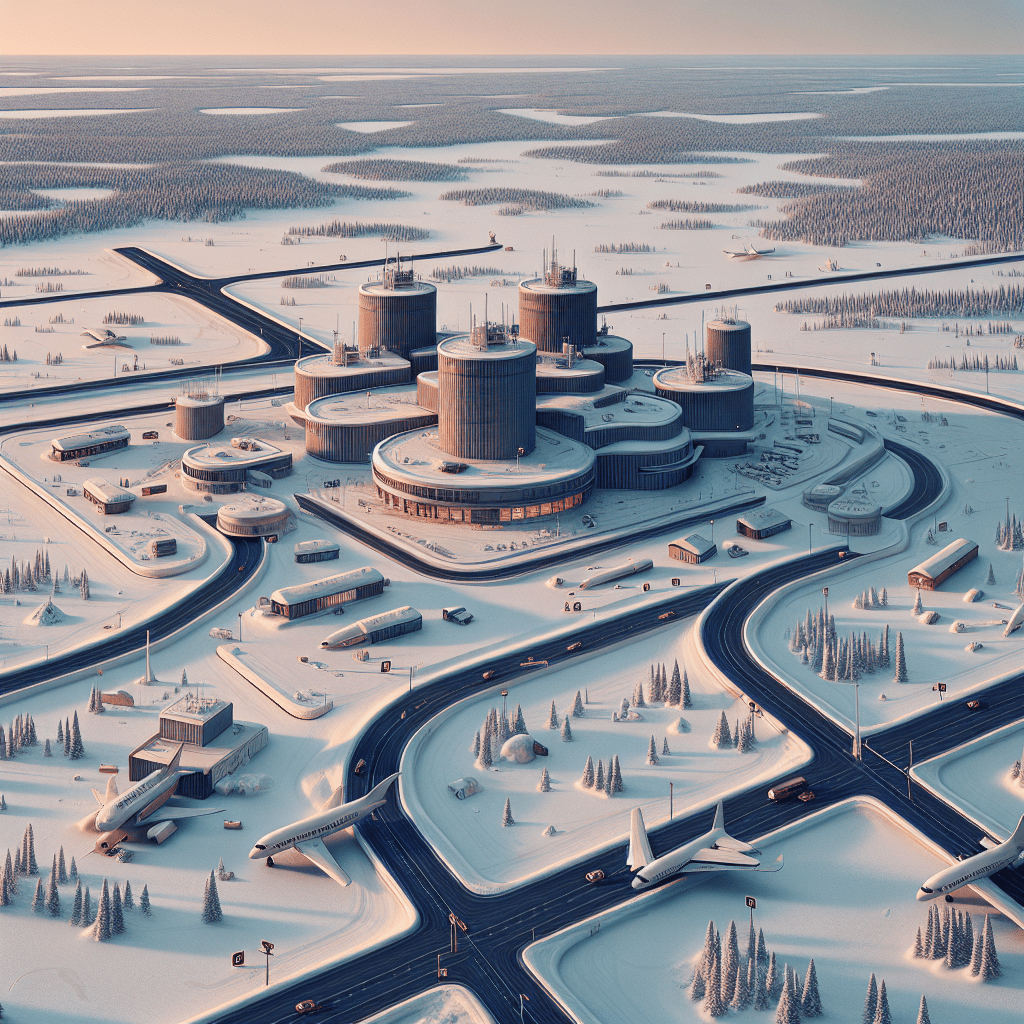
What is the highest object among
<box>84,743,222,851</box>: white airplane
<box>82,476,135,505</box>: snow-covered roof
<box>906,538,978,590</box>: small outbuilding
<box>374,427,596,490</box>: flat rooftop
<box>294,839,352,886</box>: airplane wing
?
<box>374,427,596,490</box>: flat rooftop

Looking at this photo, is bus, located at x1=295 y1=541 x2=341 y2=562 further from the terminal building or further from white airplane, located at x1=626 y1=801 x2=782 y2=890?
white airplane, located at x1=626 y1=801 x2=782 y2=890

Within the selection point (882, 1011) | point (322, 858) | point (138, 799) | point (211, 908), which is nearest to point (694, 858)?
point (882, 1011)

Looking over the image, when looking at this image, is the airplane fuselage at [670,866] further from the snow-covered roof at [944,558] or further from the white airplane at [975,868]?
the snow-covered roof at [944,558]

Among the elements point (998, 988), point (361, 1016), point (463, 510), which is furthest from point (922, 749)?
point (463, 510)

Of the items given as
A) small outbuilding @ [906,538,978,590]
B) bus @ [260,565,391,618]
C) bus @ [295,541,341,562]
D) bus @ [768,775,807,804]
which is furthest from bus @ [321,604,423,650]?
small outbuilding @ [906,538,978,590]

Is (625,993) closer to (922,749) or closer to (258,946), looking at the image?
(258,946)

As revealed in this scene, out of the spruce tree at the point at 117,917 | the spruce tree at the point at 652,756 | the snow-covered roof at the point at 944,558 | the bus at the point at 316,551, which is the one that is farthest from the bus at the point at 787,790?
the bus at the point at 316,551

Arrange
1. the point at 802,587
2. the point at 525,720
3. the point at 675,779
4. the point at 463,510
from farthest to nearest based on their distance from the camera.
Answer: the point at 463,510 → the point at 802,587 → the point at 525,720 → the point at 675,779
